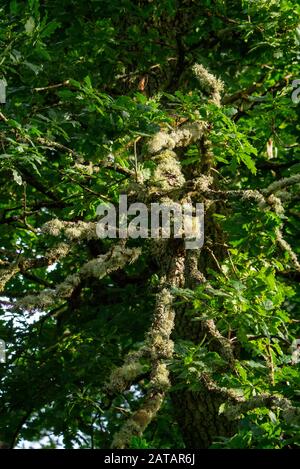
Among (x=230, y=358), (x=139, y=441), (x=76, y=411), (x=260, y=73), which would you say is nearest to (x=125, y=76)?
(x=260, y=73)

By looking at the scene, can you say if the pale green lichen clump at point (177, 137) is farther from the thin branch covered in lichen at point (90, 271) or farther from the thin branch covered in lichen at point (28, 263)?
the thin branch covered in lichen at point (28, 263)

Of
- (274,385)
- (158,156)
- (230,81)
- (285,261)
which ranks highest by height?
(230,81)

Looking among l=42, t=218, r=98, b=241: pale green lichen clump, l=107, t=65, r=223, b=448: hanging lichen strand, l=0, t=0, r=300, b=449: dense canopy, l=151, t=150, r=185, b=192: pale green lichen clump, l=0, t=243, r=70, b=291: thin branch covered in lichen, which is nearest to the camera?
l=107, t=65, r=223, b=448: hanging lichen strand

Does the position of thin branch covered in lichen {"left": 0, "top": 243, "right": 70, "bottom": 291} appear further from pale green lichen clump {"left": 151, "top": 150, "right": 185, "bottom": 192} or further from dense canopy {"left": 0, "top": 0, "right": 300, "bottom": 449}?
pale green lichen clump {"left": 151, "top": 150, "right": 185, "bottom": 192}

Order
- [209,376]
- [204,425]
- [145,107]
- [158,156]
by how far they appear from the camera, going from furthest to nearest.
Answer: [204,425], [158,156], [145,107], [209,376]

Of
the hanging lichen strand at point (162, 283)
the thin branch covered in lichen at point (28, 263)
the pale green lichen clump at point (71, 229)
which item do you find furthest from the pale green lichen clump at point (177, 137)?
the thin branch covered in lichen at point (28, 263)

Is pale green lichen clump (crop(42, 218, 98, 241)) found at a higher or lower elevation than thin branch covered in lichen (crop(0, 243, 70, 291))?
higher

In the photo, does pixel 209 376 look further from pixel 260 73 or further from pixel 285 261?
pixel 260 73

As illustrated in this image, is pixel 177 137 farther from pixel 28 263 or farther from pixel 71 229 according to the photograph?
pixel 28 263

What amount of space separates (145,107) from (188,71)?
2731 mm

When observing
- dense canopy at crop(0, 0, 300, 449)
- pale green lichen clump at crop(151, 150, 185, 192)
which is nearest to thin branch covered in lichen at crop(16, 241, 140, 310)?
dense canopy at crop(0, 0, 300, 449)

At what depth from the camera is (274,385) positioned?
4629 mm

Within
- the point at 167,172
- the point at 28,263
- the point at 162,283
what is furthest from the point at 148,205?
the point at 28,263

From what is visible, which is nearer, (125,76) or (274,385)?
(274,385)
